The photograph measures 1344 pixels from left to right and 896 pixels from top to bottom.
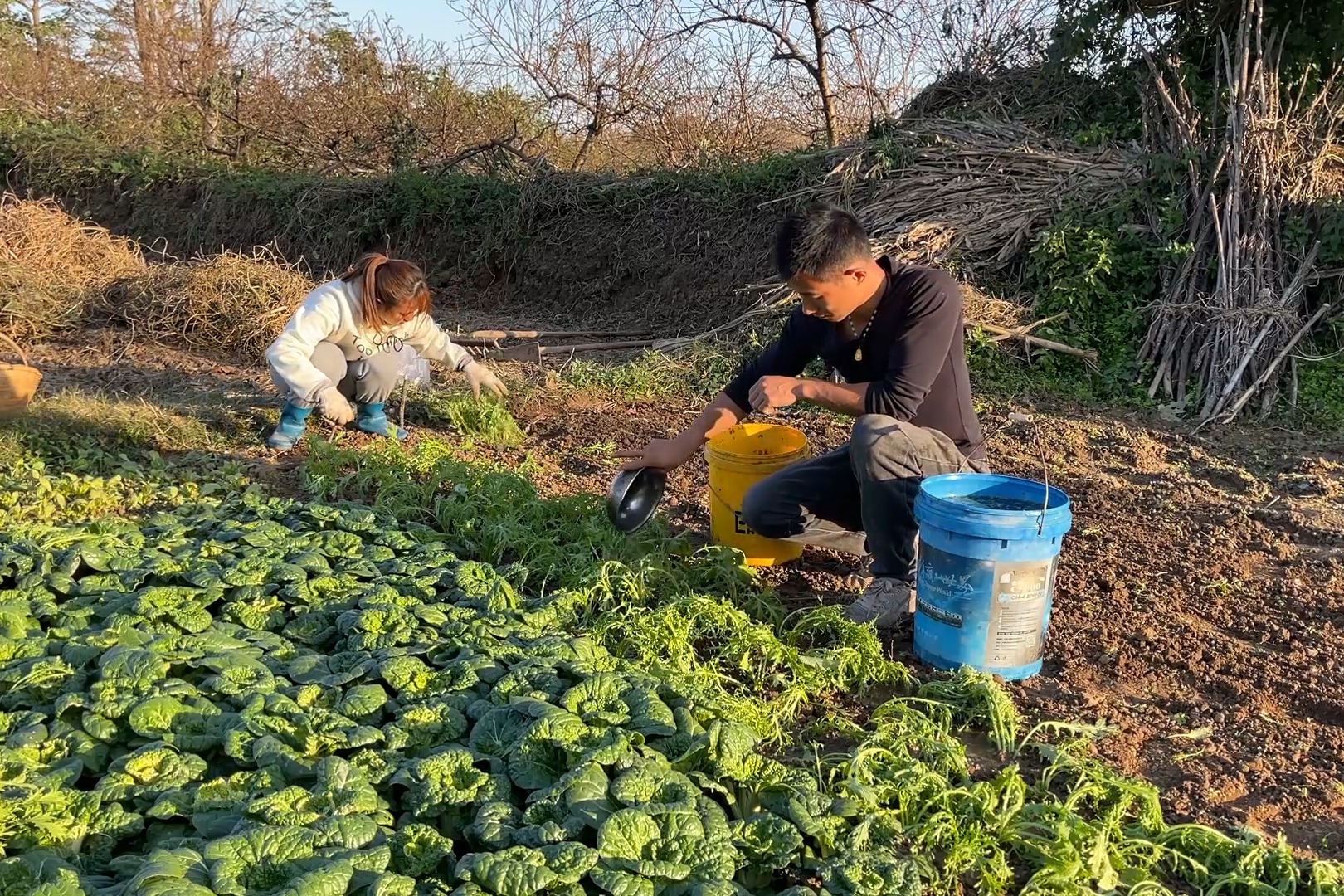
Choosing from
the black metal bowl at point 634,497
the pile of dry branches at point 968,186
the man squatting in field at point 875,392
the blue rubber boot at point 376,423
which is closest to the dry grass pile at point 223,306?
the blue rubber boot at point 376,423

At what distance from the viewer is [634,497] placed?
3656 millimetres

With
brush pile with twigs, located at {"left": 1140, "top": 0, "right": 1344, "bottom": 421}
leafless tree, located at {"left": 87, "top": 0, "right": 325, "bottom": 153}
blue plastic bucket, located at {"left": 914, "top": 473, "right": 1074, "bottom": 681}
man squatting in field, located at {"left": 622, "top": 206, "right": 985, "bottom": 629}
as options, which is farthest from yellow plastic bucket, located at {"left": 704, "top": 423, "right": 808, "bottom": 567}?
leafless tree, located at {"left": 87, "top": 0, "right": 325, "bottom": 153}

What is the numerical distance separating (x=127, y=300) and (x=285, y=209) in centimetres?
404

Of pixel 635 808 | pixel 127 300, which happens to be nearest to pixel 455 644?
pixel 635 808

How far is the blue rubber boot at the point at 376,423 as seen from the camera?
522 centimetres

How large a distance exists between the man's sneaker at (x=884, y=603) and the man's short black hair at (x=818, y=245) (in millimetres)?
1016

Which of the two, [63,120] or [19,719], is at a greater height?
[63,120]

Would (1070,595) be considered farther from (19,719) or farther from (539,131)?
(539,131)

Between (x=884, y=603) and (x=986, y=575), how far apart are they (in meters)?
0.48

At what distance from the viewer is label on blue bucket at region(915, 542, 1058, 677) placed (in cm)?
271

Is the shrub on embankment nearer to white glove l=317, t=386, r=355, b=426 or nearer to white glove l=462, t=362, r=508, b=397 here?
white glove l=462, t=362, r=508, b=397

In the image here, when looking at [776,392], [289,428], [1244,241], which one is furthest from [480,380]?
[1244,241]

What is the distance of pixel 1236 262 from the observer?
634cm

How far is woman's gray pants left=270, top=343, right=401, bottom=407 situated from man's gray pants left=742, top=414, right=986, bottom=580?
8.01 feet
